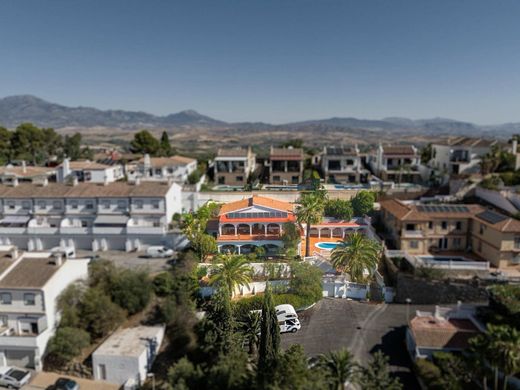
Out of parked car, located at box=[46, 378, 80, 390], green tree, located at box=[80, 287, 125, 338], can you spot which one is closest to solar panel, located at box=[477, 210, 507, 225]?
green tree, located at box=[80, 287, 125, 338]

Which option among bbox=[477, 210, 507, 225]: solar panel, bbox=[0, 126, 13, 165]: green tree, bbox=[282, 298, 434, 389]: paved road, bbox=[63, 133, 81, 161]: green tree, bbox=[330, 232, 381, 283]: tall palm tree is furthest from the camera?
bbox=[63, 133, 81, 161]: green tree

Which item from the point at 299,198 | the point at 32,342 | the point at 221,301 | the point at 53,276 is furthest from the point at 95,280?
the point at 299,198

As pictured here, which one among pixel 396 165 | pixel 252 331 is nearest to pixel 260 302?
pixel 252 331

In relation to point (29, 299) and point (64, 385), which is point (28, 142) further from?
point (64, 385)

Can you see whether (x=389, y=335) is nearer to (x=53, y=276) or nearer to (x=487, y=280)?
(x=487, y=280)

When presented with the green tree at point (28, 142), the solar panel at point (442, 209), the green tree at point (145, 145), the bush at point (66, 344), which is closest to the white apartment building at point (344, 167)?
the solar panel at point (442, 209)

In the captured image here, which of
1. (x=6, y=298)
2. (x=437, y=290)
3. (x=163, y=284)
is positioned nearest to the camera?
(x=6, y=298)

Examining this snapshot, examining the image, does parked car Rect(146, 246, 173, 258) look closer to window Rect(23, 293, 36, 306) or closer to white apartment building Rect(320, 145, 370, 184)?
window Rect(23, 293, 36, 306)
